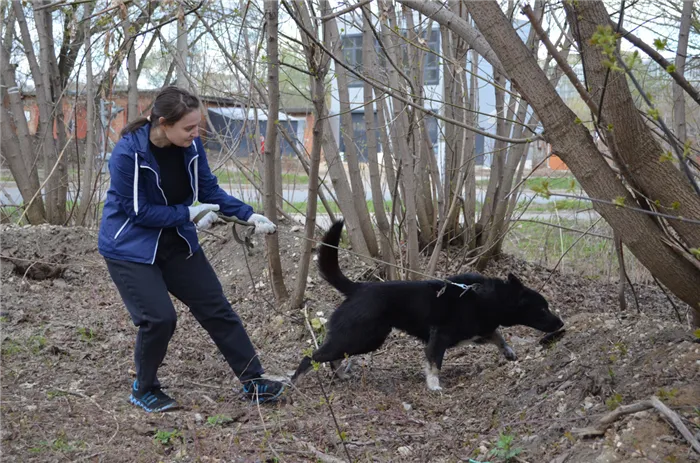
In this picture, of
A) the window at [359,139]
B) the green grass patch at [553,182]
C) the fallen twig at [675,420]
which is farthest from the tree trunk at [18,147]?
the fallen twig at [675,420]

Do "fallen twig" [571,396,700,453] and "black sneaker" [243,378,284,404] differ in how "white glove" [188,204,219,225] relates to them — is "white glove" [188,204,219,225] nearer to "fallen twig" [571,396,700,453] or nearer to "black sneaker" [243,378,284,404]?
"black sneaker" [243,378,284,404]

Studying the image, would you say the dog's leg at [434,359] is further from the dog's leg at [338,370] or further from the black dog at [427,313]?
the dog's leg at [338,370]

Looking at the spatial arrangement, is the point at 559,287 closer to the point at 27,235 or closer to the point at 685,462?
the point at 685,462

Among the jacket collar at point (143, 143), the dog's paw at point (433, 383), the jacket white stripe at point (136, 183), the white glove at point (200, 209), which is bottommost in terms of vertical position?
the dog's paw at point (433, 383)

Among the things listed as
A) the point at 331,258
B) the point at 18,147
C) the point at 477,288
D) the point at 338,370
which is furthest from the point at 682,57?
the point at 18,147

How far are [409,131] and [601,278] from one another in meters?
4.23

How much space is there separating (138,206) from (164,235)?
1.18ft

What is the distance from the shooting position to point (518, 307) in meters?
5.93

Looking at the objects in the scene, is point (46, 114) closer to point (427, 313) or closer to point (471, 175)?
point (471, 175)

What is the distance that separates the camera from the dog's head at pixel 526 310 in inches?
233

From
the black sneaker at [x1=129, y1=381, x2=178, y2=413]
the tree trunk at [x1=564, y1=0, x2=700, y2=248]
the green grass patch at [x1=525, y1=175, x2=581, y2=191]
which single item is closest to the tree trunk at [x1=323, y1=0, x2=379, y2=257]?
the green grass patch at [x1=525, y1=175, x2=581, y2=191]

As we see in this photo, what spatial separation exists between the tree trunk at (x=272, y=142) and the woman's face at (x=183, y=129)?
1.25 meters

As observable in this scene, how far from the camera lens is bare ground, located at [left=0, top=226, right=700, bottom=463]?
154 inches

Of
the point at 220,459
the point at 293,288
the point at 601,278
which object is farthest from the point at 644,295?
the point at 220,459
